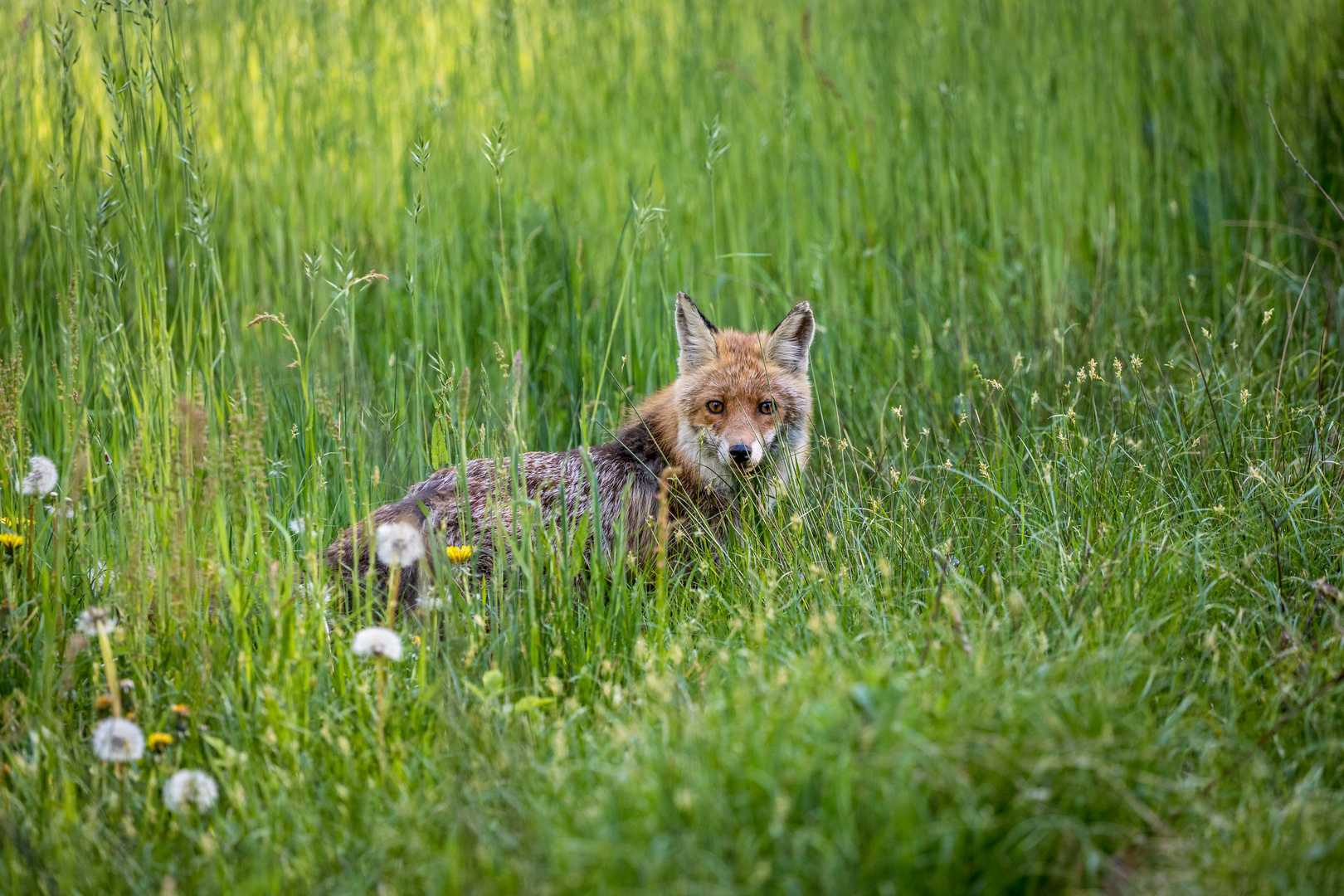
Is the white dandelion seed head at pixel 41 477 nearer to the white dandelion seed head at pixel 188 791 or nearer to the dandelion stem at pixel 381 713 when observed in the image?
the white dandelion seed head at pixel 188 791

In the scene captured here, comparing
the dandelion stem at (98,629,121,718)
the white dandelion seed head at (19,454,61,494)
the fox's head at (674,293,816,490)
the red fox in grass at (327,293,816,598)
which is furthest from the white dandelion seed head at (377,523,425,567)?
the fox's head at (674,293,816,490)

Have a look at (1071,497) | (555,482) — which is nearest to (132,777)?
(555,482)

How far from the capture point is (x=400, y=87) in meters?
7.66

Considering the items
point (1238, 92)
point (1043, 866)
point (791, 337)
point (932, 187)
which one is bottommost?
point (1043, 866)

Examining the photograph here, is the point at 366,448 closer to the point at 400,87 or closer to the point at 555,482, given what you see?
the point at 555,482

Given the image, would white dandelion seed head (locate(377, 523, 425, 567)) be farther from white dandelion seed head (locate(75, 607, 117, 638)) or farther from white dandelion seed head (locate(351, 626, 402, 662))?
white dandelion seed head (locate(75, 607, 117, 638))

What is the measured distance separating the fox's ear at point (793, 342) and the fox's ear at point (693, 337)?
28cm

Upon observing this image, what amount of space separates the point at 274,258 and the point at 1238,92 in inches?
263

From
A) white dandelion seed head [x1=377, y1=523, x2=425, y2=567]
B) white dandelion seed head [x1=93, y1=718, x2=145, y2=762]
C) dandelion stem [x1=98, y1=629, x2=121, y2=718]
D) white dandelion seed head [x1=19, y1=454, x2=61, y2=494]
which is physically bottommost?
white dandelion seed head [x1=93, y1=718, x2=145, y2=762]

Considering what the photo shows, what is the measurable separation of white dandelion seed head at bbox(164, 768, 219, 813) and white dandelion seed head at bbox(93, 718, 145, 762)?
0.43 ft

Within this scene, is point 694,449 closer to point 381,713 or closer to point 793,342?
point 793,342

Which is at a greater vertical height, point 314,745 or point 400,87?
point 400,87

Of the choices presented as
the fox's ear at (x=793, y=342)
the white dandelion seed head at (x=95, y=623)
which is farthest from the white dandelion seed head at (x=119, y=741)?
the fox's ear at (x=793, y=342)

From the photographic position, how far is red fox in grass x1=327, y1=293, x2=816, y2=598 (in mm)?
4465
